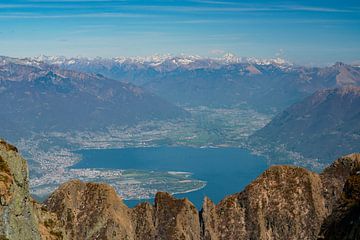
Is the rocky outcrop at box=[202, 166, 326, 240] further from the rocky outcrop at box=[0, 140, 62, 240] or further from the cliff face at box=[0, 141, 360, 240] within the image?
the rocky outcrop at box=[0, 140, 62, 240]

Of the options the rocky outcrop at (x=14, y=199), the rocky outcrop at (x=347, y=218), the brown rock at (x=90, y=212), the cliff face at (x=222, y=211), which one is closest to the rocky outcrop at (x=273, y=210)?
the cliff face at (x=222, y=211)

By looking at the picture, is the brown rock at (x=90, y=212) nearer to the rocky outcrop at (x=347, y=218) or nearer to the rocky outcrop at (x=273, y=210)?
the rocky outcrop at (x=273, y=210)

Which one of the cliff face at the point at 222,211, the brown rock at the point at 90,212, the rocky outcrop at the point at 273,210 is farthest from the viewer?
the rocky outcrop at the point at 273,210

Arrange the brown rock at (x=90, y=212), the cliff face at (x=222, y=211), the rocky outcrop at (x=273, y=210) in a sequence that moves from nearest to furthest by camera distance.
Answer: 1. the brown rock at (x=90, y=212)
2. the cliff face at (x=222, y=211)
3. the rocky outcrop at (x=273, y=210)

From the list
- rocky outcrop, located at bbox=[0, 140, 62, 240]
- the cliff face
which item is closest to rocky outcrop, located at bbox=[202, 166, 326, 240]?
the cliff face

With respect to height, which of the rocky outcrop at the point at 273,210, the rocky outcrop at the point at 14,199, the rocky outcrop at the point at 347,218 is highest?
the rocky outcrop at the point at 14,199

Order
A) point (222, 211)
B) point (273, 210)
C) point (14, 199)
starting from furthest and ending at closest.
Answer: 1. point (222, 211)
2. point (273, 210)
3. point (14, 199)

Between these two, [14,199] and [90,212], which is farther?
[90,212]

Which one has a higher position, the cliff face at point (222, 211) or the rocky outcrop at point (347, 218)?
the rocky outcrop at point (347, 218)

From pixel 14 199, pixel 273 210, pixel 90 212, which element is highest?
pixel 14 199

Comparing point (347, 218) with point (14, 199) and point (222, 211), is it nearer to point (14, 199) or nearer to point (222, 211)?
point (14, 199)

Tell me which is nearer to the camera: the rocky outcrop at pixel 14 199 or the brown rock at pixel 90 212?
the rocky outcrop at pixel 14 199

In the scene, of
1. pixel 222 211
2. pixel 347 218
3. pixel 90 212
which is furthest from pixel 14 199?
pixel 222 211
